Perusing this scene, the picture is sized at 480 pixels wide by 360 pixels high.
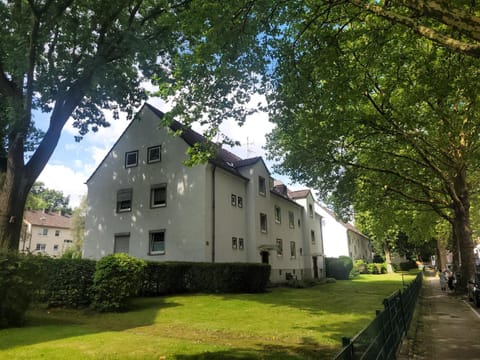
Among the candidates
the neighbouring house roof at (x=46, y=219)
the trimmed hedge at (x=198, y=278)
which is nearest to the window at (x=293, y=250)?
the trimmed hedge at (x=198, y=278)

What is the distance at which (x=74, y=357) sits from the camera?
713 cm

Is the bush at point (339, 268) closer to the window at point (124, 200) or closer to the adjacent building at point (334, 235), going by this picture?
the adjacent building at point (334, 235)

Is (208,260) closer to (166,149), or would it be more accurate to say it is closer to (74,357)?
(166,149)

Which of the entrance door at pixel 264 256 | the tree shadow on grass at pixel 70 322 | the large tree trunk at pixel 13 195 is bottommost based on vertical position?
the tree shadow on grass at pixel 70 322

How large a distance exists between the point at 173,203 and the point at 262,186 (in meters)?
8.92

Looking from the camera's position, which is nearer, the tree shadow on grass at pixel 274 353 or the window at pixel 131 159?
the tree shadow on grass at pixel 274 353

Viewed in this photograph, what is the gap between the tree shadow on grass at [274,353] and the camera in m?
7.25

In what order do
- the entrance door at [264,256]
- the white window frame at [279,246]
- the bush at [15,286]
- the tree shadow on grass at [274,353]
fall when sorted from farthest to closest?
the white window frame at [279,246]
the entrance door at [264,256]
the bush at [15,286]
the tree shadow on grass at [274,353]

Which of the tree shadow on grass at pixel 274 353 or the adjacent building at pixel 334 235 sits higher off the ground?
the adjacent building at pixel 334 235

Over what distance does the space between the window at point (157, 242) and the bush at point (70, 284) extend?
27.8 ft

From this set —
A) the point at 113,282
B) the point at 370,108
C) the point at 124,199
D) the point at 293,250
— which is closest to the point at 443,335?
the point at 370,108

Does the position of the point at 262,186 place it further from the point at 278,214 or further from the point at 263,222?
the point at 278,214

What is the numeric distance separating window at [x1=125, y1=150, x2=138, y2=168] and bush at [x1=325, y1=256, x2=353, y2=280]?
28401 mm

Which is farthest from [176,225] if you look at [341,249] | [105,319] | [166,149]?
[341,249]
